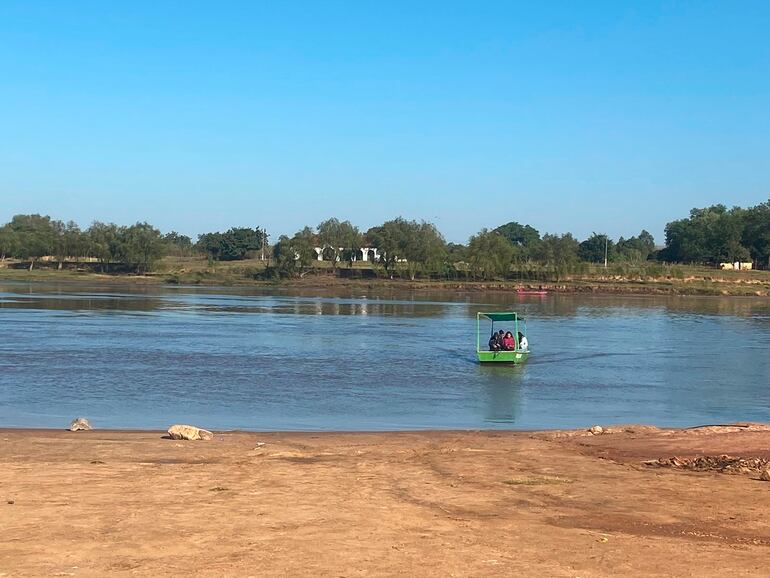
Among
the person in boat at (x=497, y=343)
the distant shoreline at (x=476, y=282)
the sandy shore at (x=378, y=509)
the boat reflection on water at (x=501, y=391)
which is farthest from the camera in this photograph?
the distant shoreline at (x=476, y=282)

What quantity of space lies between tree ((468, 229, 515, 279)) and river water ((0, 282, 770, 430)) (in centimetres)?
4982

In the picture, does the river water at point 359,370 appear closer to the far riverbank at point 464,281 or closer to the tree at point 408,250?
the far riverbank at point 464,281

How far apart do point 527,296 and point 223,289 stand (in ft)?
129

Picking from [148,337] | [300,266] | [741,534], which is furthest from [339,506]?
[300,266]

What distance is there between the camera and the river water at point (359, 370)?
78.6 feet

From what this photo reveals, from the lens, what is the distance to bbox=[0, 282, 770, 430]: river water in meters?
24.0

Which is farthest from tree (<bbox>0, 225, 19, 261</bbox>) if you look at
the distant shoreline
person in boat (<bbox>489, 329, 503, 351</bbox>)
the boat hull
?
the boat hull

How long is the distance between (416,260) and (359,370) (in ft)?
296

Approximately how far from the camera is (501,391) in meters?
29.6

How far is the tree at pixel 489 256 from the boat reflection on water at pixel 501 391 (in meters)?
84.1

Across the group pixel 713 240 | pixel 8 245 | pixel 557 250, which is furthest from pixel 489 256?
pixel 8 245

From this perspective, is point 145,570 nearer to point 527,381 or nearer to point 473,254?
point 527,381

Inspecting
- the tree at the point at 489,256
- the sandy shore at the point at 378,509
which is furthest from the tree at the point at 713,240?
the sandy shore at the point at 378,509

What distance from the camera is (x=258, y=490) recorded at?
12.1 m
